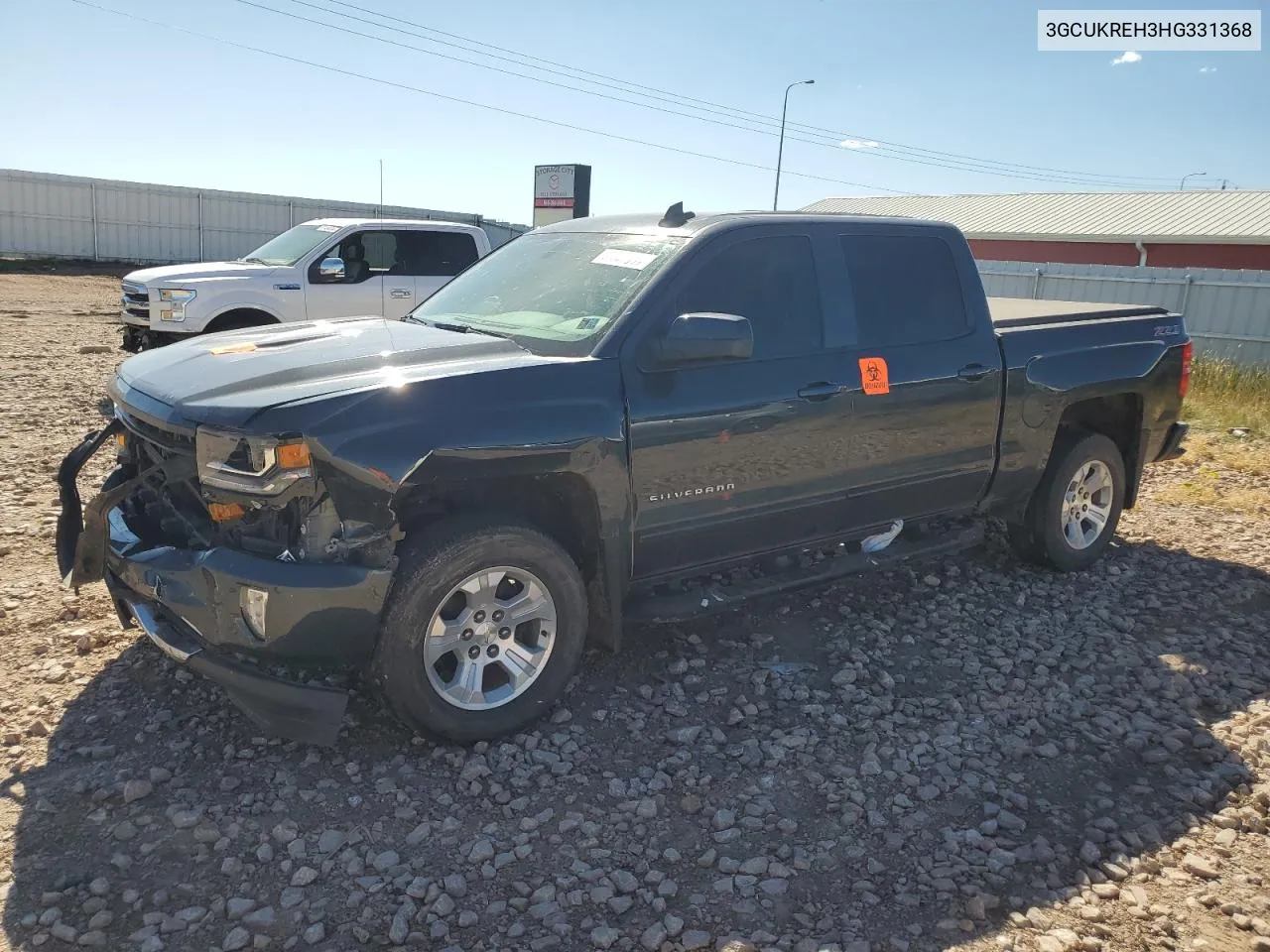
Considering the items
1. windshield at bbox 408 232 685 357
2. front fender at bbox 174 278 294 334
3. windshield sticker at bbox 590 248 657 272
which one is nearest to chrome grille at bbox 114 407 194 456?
windshield at bbox 408 232 685 357

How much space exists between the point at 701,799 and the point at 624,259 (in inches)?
89.2

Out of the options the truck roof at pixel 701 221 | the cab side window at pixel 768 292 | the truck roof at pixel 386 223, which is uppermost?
the truck roof at pixel 386 223

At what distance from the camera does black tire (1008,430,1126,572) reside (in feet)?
18.2

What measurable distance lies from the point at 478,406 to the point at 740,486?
128cm

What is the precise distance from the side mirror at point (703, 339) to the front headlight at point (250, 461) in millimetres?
1413

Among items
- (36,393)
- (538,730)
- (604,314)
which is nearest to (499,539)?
(538,730)

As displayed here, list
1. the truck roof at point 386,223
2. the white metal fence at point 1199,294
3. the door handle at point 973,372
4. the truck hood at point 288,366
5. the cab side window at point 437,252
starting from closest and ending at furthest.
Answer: the truck hood at point 288,366, the door handle at point 973,372, the truck roof at point 386,223, the cab side window at point 437,252, the white metal fence at point 1199,294

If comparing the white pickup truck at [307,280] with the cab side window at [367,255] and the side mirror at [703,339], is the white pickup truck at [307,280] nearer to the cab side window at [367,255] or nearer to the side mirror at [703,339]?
the cab side window at [367,255]

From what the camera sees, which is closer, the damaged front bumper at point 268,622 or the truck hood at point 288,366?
the damaged front bumper at point 268,622

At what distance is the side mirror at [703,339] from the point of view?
3738 mm

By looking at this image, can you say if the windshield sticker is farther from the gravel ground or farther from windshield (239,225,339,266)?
windshield (239,225,339,266)

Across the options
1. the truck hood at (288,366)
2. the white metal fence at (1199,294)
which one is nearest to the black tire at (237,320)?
the truck hood at (288,366)

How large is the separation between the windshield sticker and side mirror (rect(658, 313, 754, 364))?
1.50 feet

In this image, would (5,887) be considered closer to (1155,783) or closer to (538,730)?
(538,730)
